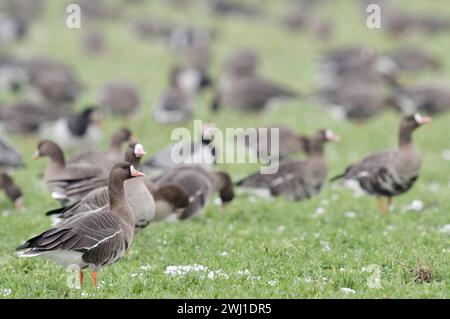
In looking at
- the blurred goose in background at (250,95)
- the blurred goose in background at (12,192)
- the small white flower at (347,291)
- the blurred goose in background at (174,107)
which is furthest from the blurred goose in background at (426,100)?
the small white flower at (347,291)

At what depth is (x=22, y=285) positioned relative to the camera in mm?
10938

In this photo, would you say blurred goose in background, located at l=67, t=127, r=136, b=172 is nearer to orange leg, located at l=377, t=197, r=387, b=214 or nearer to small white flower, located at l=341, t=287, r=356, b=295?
orange leg, located at l=377, t=197, r=387, b=214

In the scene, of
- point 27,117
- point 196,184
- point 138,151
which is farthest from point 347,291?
point 27,117

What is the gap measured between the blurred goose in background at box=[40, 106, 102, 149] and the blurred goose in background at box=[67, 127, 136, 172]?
4499mm

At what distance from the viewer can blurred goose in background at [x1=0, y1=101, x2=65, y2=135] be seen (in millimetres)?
26672

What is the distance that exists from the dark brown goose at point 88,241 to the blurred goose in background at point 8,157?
37.8 feet

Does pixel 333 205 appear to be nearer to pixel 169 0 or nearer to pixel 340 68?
pixel 340 68

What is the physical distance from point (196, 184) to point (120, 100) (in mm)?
12966

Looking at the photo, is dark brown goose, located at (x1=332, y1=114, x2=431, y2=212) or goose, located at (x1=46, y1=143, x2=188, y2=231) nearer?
goose, located at (x1=46, y1=143, x2=188, y2=231)

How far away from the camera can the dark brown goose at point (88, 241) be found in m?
10.6

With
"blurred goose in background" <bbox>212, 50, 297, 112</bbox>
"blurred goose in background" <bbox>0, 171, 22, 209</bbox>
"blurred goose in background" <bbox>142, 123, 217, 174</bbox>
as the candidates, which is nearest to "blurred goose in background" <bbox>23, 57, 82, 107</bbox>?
"blurred goose in background" <bbox>212, 50, 297, 112</bbox>

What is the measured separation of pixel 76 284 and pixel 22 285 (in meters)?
0.78

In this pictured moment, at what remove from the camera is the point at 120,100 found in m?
28.8

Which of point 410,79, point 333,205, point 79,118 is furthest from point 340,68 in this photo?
point 333,205
